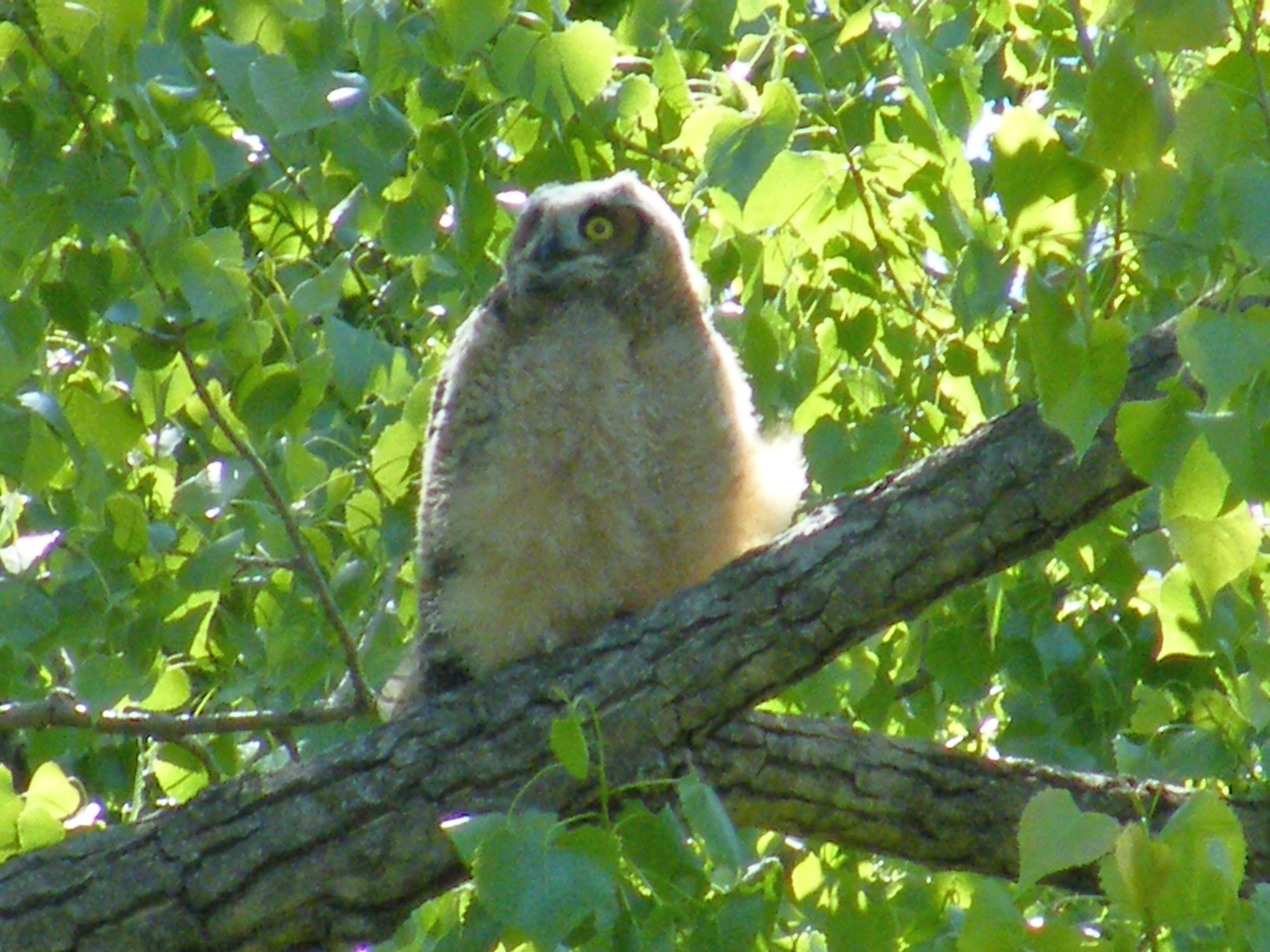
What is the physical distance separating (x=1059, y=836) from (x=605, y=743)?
1027mm

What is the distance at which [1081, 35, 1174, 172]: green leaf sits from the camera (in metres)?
1.26

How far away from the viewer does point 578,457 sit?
2.84 metres

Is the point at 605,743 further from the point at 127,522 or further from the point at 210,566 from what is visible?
the point at 127,522

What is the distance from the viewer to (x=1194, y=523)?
1.58 metres

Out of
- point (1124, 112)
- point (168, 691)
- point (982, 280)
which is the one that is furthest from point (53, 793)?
point (1124, 112)

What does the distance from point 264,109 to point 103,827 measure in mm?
1341

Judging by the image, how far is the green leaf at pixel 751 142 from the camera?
1.94 meters

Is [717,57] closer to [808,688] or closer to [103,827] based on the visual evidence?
[808,688]

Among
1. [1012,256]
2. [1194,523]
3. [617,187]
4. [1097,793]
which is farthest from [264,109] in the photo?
[1097,793]

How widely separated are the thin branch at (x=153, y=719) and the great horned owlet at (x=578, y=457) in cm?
23

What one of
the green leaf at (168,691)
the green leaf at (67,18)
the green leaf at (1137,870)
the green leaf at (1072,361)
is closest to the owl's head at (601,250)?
the green leaf at (168,691)

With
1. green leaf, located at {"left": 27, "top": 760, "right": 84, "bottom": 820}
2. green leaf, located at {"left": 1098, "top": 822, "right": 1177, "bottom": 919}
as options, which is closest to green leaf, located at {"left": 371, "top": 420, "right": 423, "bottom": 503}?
green leaf, located at {"left": 27, "top": 760, "right": 84, "bottom": 820}

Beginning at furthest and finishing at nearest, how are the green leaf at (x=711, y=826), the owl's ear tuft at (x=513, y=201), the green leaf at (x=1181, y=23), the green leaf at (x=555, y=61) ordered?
the owl's ear tuft at (x=513, y=201) → the green leaf at (x=555, y=61) → the green leaf at (x=711, y=826) → the green leaf at (x=1181, y=23)

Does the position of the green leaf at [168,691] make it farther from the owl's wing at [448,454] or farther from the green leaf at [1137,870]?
the green leaf at [1137,870]
